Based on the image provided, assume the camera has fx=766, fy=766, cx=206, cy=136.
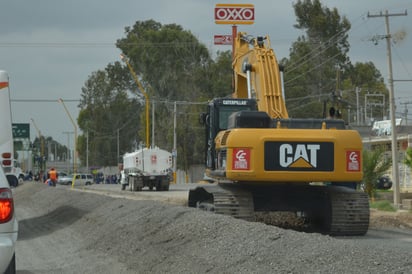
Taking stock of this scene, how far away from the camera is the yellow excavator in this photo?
48.3 feet

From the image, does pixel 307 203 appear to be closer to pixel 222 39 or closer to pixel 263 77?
pixel 263 77

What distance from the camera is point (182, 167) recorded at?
7956cm

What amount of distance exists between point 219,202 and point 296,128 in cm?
217

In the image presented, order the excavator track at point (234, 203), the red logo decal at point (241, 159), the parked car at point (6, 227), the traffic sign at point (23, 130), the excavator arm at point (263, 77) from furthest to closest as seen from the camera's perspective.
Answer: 1. the traffic sign at point (23, 130)
2. the excavator arm at point (263, 77)
3. the excavator track at point (234, 203)
4. the red logo decal at point (241, 159)
5. the parked car at point (6, 227)

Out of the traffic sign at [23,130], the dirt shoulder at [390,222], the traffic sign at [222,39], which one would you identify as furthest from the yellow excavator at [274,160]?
the traffic sign at [23,130]

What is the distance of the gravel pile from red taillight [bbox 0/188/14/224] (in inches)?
107

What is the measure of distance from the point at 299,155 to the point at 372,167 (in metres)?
17.7

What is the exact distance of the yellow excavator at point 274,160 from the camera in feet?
48.3

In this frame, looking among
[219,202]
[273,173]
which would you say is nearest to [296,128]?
[273,173]

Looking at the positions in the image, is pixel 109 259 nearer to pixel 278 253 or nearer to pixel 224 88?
pixel 278 253

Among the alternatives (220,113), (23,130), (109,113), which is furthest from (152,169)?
(109,113)

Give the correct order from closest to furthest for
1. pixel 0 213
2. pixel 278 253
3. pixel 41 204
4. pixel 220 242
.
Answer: pixel 0 213 < pixel 278 253 < pixel 220 242 < pixel 41 204

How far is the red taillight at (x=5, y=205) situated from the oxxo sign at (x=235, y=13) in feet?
126

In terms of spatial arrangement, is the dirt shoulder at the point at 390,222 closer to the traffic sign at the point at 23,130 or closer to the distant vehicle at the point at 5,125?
the distant vehicle at the point at 5,125
